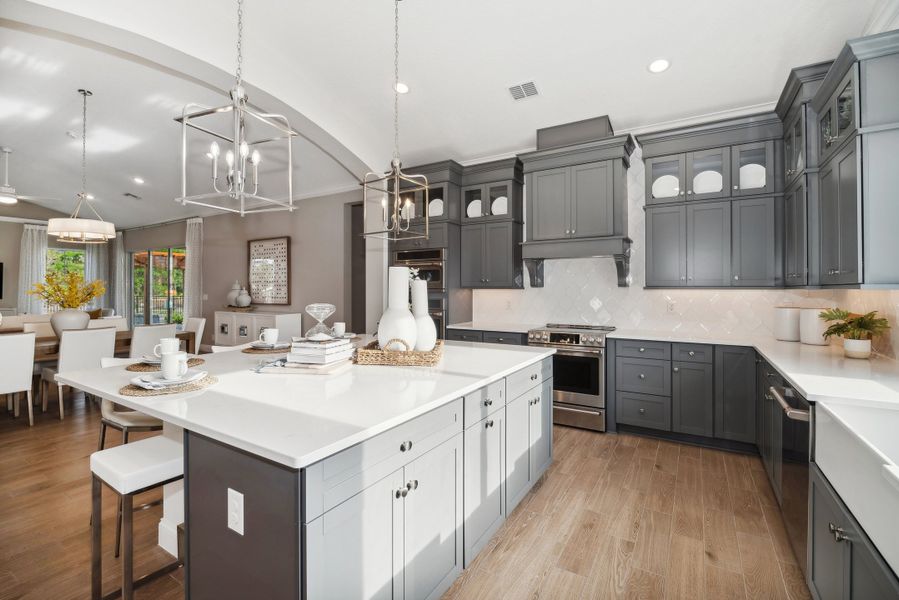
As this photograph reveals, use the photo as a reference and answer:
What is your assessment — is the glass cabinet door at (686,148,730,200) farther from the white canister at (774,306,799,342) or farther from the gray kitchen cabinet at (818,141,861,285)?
the white canister at (774,306,799,342)

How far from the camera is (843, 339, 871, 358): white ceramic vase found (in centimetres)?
247

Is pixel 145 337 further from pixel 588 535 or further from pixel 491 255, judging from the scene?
pixel 588 535

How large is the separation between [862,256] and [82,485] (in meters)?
4.77

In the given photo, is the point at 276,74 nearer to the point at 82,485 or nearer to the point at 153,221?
the point at 82,485

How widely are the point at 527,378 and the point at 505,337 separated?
1827 millimetres

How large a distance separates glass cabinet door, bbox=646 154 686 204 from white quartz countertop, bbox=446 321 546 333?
166 cm

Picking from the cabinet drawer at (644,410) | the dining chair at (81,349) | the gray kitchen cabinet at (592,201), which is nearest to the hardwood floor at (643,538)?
the cabinet drawer at (644,410)

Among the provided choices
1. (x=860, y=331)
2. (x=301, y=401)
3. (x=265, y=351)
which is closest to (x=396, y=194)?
(x=265, y=351)

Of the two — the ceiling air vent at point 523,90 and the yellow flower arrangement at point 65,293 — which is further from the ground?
the ceiling air vent at point 523,90

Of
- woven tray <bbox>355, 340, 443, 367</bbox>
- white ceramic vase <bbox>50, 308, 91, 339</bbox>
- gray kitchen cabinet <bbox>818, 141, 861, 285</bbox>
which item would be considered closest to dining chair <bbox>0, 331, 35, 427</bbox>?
white ceramic vase <bbox>50, 308, 91, 339</bbox>

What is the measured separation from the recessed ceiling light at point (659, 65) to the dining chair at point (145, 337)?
520 cm

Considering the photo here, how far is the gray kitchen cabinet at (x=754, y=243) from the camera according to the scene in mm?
3346

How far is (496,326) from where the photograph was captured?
4.56m

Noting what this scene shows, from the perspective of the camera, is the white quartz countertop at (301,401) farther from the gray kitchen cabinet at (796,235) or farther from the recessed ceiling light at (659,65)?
the recessed ceiling light at (659,65)
